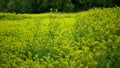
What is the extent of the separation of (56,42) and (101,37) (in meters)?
1.19

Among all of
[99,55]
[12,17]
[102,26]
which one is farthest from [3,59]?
[12,17]

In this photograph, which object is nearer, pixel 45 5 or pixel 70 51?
pixel 70 51

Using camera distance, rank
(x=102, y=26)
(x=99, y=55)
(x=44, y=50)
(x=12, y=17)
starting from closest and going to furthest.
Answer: (x=99, y=55), (x=44, y=50), (x=102, y=26), (x=12, y=17)

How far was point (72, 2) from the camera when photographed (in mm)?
41969

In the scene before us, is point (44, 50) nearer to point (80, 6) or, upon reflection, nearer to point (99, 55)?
point (99, 55)

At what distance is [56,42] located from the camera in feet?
25.3

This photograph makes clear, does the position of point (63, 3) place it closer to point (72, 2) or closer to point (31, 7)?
point (72, 2)

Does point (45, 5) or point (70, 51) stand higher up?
point (70, 51)

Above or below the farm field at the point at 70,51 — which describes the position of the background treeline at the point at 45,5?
below

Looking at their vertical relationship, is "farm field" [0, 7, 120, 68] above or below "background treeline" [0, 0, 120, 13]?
above

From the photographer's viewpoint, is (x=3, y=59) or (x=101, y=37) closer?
(x=3, y=59)

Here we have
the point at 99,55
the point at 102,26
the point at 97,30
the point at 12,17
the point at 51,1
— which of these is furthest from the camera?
the point at 51,1

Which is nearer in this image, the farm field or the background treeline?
the farm field

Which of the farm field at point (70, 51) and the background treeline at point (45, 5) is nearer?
the farm field at point (70, 51)
